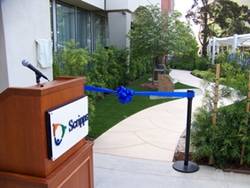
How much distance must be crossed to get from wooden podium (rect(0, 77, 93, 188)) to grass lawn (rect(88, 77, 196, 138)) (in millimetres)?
3482

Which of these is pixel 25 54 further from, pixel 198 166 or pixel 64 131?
pixel 198 166

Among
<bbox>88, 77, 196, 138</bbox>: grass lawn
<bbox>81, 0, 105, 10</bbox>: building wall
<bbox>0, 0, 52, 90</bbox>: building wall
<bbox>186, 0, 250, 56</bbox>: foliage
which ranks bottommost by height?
<bbox>88, 77, 196, 138</bbox>: grass lawn

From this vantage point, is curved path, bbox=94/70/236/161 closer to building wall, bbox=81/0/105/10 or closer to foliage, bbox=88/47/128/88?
foliage, bbox=88/47/128/88

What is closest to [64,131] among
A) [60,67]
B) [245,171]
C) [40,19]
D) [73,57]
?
[40,19]

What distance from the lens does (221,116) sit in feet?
13.9

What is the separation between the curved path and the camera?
4.88 m

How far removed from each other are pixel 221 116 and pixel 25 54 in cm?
289

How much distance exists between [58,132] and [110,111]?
570 cm

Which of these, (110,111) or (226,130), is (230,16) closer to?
(110,111)

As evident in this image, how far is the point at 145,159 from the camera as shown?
4566mm

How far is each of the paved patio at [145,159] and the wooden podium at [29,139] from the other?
1.68 meters

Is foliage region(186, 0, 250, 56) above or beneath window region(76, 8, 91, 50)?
above

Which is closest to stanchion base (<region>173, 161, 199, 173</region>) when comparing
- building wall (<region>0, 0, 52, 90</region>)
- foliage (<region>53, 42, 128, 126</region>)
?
foliage (<region>53, 42, 128, 126</region>)

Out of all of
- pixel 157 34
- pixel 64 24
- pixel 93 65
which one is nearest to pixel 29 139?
pixel 93 65
